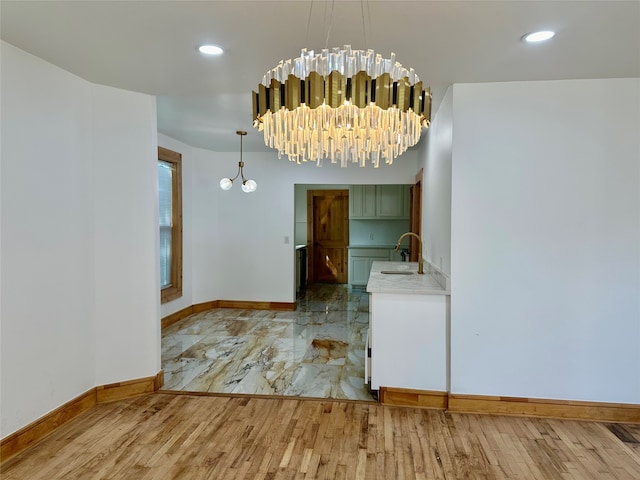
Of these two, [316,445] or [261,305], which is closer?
[316,445]

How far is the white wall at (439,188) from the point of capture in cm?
297

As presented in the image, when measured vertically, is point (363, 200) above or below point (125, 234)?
above

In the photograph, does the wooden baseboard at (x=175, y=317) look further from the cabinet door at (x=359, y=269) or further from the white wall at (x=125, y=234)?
the cabinet door at (x=359, y=269)

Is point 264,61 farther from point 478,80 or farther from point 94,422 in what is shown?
point 94,422

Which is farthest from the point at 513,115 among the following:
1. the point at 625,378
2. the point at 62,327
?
the point at 62,327

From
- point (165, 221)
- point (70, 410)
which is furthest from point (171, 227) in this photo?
point (70, 410)

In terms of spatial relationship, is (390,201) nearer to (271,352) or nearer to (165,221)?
(165,221)

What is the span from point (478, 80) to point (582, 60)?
591 millimetres

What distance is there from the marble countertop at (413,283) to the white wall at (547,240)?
18 centimetres

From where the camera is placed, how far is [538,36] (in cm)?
205

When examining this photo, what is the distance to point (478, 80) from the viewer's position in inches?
105

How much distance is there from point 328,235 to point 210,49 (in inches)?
263

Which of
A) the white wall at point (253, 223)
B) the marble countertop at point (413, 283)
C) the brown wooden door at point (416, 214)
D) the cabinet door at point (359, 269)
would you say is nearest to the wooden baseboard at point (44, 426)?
the marble countertop at point (413, 283)

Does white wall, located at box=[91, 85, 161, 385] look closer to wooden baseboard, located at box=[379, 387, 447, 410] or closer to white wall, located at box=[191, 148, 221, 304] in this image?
wooden baseboard, located at box=[379, 387, 447, 410]
